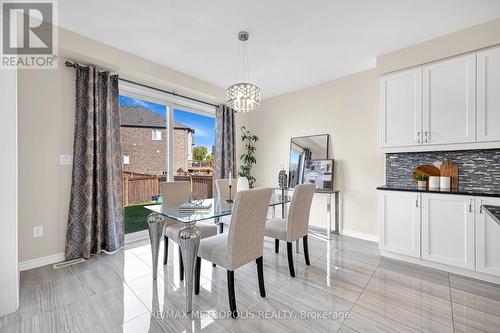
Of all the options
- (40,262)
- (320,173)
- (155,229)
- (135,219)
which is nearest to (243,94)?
(155,229)

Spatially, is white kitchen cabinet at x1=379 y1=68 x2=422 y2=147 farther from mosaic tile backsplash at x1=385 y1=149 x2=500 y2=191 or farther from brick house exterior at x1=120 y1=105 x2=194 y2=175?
brick house exterior at x1=120 y1=105 x2=194 y2=175

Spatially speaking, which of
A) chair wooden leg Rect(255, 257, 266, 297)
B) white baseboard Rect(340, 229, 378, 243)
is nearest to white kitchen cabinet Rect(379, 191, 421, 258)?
white baseboard Rect(340, 229, 378, 243)

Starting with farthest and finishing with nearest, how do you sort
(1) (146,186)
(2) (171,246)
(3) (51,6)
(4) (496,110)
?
(1) (146,186)
(2) (171,246)
(4) (496,110)
(3) (51,6)

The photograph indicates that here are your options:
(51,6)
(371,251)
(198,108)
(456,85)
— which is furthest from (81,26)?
(371,251)

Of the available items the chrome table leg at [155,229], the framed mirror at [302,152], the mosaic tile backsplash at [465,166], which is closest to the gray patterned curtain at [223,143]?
the framed mirror at [302,152]

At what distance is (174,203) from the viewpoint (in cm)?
270

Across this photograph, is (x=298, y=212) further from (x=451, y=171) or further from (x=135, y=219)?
(x=135, y=219)

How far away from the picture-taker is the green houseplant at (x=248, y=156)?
4836mm

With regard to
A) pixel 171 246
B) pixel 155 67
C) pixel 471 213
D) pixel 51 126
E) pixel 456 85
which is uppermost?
pixel 155 67

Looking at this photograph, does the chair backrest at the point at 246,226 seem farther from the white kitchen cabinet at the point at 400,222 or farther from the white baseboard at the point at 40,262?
the white baseboard at the point at 40,262

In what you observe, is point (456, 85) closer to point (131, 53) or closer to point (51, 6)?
point (131, 53)

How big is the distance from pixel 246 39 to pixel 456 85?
2453 millimetres

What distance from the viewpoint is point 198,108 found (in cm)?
429

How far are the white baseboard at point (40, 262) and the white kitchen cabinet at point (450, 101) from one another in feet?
15.3
